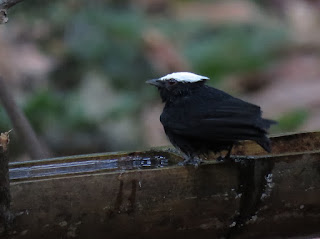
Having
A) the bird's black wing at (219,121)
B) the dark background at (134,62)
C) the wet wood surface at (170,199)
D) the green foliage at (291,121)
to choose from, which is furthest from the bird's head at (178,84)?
the green foliage at (291,121)

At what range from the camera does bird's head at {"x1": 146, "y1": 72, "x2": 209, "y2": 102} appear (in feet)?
13.7

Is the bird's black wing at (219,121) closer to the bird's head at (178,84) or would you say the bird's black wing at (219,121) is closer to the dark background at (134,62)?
the bird's head at (178,84)

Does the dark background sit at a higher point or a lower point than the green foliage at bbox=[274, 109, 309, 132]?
higher

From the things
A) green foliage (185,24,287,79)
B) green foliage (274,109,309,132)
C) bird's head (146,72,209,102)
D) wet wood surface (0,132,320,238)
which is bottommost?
wet wood surface (0,132,320,238)

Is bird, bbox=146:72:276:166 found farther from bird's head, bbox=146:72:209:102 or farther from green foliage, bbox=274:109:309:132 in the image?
green foliage, bbox=274:109:309:132

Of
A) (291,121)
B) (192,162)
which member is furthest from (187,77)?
(291,121)

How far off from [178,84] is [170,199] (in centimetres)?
110

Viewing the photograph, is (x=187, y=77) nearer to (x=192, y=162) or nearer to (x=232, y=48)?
(x=192, y=162)

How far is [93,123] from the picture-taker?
6.54 m

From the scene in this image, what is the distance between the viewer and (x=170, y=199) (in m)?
3.22

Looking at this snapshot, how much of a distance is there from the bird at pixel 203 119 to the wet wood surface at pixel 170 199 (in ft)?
0.50

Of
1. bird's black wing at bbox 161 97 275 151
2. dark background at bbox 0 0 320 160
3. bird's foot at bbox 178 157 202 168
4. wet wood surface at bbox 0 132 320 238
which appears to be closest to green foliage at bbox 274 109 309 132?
dark background at bbox 0 0 320 160

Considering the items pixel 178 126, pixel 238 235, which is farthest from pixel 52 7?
pixel 238 235

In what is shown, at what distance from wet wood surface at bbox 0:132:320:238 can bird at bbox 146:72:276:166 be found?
0.15m
